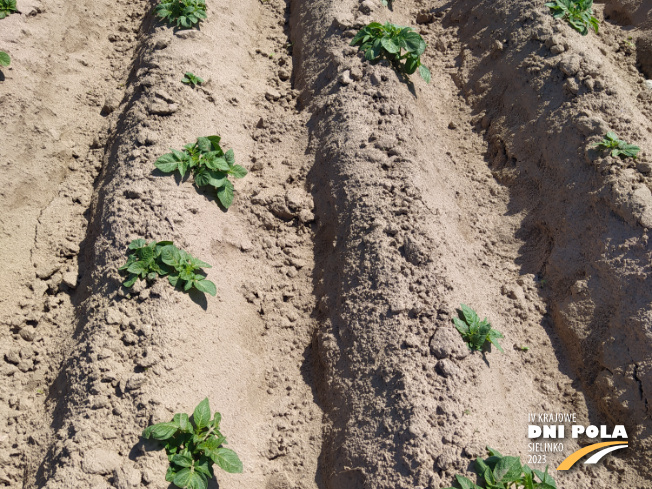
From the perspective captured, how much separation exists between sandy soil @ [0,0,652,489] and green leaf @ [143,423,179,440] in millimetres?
113

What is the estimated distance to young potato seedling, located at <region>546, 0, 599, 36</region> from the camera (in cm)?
462

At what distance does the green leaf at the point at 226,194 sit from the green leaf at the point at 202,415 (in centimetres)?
151

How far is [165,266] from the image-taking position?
3.43 m

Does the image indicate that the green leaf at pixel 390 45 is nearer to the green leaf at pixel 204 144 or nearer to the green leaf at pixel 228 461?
the green leaf at pixel 204 144

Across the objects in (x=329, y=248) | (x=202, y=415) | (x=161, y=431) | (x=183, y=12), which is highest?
(x=183, y=12)

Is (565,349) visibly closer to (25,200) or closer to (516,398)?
(516,398)

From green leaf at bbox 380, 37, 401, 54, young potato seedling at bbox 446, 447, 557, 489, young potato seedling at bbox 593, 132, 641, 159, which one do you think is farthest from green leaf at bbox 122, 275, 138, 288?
young potato seedling at bbox 593, 132, 641, 159

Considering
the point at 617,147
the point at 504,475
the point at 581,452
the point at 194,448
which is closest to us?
the point at 504,475

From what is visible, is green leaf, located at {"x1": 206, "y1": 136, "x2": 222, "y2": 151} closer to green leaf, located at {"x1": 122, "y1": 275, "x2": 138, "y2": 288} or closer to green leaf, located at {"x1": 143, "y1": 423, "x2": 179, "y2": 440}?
green leaf, located at {"x1": 122, "y1": 275, "x2": 138, "y2": 288}

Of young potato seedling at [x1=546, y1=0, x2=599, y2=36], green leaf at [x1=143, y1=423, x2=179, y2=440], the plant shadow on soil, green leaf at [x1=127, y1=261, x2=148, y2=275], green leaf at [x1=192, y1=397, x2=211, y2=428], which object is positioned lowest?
green leaf at [x1=143, y1=423, x2=179, y2=440]

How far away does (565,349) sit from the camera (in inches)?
143

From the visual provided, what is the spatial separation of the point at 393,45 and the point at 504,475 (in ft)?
10.9

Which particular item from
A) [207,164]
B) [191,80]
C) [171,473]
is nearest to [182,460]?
[171,473]

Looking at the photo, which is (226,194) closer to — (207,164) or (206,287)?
(207,164)
